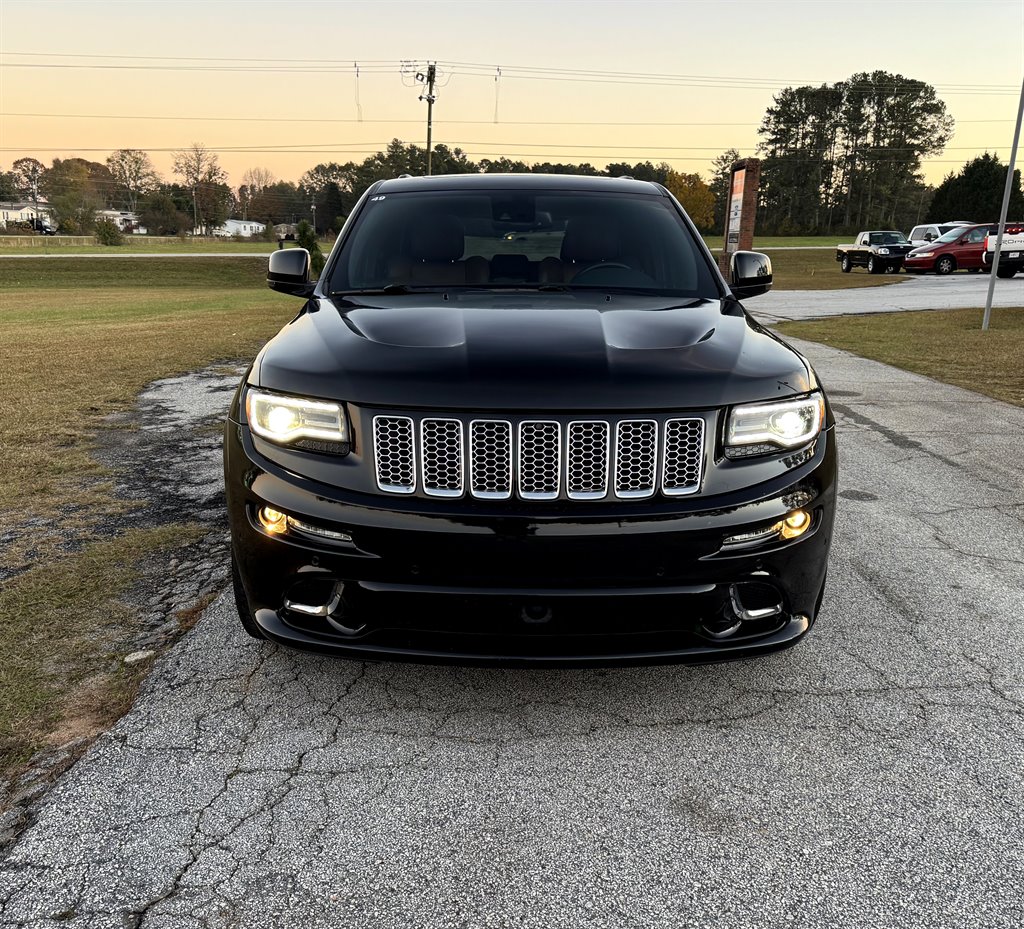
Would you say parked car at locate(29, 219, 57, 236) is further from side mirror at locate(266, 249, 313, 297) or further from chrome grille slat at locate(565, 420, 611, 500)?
chrome grille slat at locate(565, 420, 611, 500)

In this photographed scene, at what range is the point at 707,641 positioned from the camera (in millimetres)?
2492

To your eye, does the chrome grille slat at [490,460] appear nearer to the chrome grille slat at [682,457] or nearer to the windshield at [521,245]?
the chrome grille slat at [682,457]

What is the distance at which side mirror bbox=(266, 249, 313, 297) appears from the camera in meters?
4.08

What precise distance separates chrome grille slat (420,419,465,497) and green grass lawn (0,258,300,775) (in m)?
1.30

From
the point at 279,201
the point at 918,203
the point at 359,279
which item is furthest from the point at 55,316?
the point at 279,201

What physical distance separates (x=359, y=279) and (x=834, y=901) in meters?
2.92

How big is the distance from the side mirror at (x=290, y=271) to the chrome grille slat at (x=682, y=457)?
7.43 ft

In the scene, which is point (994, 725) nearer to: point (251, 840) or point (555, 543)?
point (555, 543)

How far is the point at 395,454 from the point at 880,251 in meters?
35.5

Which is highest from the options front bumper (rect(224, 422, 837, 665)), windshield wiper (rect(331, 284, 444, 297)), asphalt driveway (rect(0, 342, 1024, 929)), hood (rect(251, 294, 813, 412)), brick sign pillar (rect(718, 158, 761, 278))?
brick sign pillar (rect(718, 158, 761, 278))

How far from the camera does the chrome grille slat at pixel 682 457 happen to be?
8.00 ft

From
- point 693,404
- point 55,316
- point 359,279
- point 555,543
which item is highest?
point 359,279

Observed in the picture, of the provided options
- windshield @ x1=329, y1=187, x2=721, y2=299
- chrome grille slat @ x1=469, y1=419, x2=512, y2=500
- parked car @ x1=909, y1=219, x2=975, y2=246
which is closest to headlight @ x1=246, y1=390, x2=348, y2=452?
chrome grille slat @ x1=469, y1=419, x2=512, y2=500

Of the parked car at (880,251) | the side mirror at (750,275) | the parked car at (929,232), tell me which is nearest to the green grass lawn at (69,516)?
the side mirror at (750,275)
